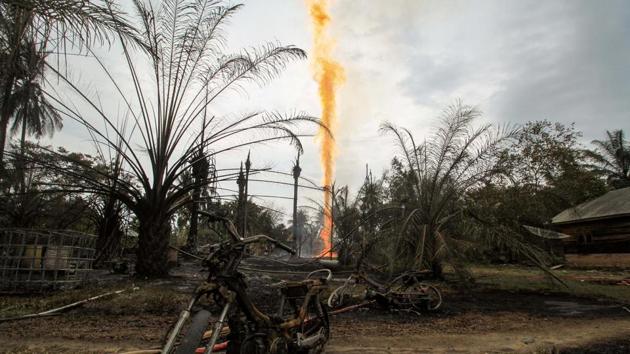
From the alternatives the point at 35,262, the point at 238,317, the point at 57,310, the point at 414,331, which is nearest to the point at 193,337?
the point at 238,317

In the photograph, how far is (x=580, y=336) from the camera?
5941 millimetres

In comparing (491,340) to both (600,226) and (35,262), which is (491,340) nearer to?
(35,262)

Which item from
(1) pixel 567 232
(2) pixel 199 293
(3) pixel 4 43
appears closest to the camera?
(2) pixel 199 293

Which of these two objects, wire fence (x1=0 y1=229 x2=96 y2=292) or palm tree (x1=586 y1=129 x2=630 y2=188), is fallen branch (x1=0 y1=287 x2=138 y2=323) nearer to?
wire fence (x1=0 y1=229 x2=96 y2=292)

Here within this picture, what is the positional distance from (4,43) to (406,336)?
6.96 meters

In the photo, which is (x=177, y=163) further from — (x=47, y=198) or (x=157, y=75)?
(x=47, y=198)

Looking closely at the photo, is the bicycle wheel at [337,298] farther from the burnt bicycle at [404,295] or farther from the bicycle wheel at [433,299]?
the bicycle wheel at [433,299]

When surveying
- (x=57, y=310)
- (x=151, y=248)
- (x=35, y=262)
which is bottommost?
(x=57, y=310)

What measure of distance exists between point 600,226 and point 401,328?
68.1 ft

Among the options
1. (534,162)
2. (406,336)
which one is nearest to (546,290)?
(406,336)

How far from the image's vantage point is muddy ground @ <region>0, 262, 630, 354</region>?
201 inches

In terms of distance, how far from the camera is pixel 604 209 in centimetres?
2178

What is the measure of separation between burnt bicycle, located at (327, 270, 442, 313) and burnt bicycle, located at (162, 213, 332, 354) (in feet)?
12.9

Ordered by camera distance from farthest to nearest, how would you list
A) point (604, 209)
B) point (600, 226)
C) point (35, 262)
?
point (600, 226)
point (604, 209)
point (35, 262)
